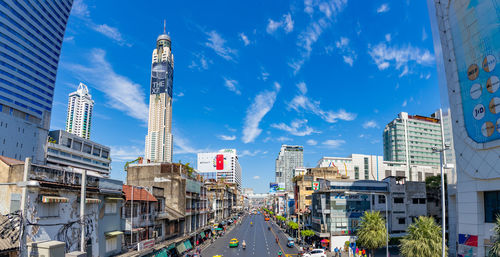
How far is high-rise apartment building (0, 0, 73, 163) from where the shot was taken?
4102 inches

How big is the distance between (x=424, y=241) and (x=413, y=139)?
15810cm

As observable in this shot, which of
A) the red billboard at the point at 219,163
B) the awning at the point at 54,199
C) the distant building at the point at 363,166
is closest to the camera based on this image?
the awning at the point at 54,199

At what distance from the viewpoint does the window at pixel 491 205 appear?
33250 millimetres

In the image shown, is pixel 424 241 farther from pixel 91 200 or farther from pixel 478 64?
pixel 91 200

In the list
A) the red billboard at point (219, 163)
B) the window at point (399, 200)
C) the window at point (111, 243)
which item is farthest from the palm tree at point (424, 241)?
the red billboard at point (219, 163)

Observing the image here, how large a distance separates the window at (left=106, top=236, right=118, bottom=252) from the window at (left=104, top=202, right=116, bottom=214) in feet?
7.72

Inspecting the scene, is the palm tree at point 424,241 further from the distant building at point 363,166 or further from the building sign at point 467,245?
the distant building at point 363,166

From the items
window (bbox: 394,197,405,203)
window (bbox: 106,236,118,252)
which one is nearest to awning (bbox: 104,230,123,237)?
window (bbox: 106,236,118,252)

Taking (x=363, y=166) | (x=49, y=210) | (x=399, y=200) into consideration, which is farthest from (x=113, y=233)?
→ (x=363, y=166)

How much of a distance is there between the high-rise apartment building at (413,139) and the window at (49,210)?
175 metres

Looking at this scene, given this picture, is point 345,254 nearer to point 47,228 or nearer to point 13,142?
point 47,228

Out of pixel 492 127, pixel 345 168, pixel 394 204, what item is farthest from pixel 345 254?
pixel 345 168

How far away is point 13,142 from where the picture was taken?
109 m

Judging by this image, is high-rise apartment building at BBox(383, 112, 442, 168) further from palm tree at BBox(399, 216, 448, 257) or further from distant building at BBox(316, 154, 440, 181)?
palm tree at BBox(399, 216, 448, 257)
